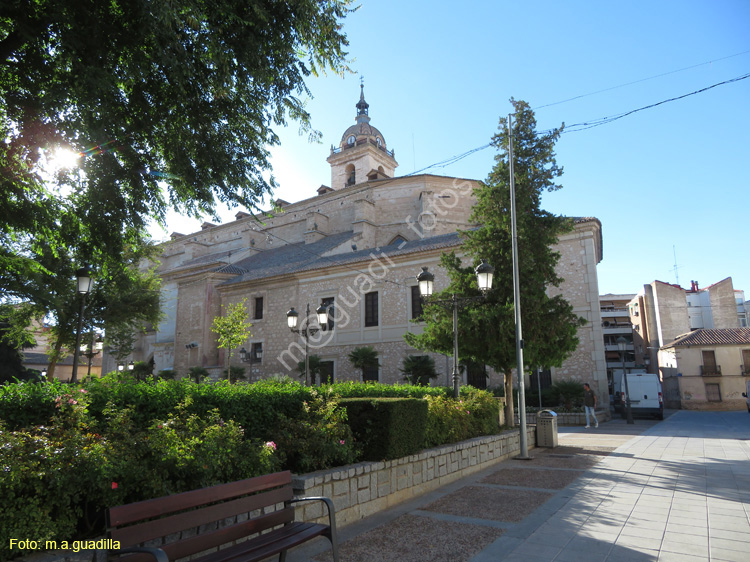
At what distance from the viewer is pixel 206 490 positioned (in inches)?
134

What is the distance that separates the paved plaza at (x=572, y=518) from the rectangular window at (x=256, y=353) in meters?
21.2

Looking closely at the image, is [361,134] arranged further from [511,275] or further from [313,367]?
[511,275]

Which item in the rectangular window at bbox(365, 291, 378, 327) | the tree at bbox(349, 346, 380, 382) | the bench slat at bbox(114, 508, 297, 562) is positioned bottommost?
the bench slat at bbox(114, 508, 297, 562)

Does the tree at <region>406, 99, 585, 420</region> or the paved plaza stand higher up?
the tree at <region>406, 99, 585, 420</region>

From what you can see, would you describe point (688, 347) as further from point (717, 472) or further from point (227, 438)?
point (227, 438)

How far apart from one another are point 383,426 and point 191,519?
336 centimetres

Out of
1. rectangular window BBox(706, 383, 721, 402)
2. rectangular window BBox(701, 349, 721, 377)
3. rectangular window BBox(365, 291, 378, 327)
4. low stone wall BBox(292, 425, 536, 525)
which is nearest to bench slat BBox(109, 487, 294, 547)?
low stone wall BBox(292, 425, 536, 525)

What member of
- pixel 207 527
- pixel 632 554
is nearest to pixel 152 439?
pixel 207 527

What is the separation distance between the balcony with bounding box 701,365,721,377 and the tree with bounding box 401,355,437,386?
75.4 ft

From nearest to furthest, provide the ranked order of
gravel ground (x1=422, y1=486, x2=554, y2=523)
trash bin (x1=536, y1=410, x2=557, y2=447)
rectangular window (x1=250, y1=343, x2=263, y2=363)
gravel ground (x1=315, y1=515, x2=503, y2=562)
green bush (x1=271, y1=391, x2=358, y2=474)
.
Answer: gravel ground (x1=315, y1=515, x2=503, y2=562)
green bush (x1=271, y1=391, x2=358, y2=474)
gravel ground (x1=422, y1=486, x2=554, y2=523)
trash bin (x1=536, y1=410, x2=557, y2=447)
rectangular window (x1=250, y1=343, x2=263, y2=363)

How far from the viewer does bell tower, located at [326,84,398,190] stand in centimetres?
4400

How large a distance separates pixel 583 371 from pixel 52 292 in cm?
1914

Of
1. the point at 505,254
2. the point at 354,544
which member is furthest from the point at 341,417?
the point at 505,254

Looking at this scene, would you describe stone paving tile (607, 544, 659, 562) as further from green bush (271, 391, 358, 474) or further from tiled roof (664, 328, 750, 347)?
tiled roof (664, 328, 750, 347)
